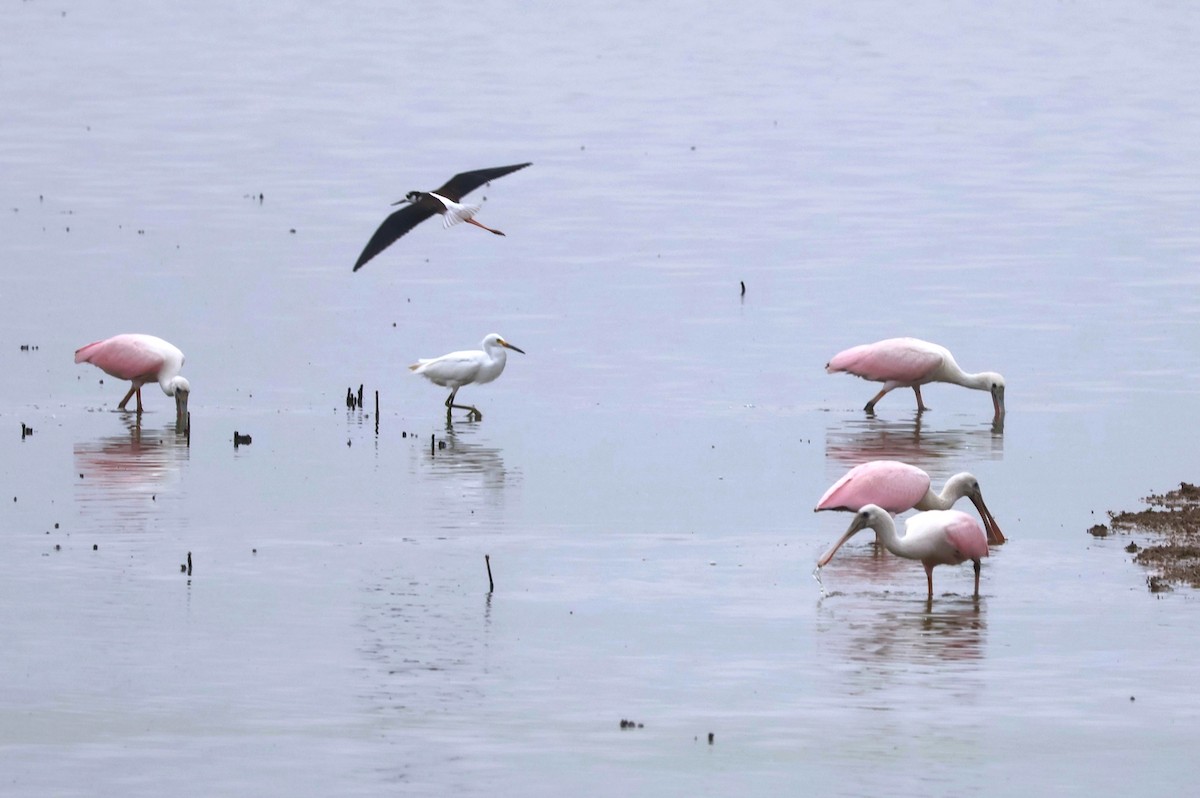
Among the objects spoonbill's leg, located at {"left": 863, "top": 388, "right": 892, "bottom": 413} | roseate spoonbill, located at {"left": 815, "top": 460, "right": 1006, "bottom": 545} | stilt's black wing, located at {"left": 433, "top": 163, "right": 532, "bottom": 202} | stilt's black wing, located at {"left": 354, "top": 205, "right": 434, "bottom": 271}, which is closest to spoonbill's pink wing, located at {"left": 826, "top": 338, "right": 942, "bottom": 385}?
spoonbill's leg, located at {"left": 863, "top": 388, "right": 892, "bottom": 413}

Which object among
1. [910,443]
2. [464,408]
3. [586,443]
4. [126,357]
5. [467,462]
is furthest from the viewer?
[464,408]

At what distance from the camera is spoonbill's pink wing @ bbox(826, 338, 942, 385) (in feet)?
71.9

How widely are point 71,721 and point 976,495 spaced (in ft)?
20.4

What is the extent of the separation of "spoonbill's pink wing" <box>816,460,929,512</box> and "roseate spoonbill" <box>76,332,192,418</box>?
22.6 feet

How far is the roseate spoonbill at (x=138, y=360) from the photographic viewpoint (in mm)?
21078

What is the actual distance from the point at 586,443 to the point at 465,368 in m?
2.08

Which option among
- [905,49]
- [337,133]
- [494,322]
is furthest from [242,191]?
[905,49]

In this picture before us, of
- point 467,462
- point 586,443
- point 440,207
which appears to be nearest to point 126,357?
point 440,207

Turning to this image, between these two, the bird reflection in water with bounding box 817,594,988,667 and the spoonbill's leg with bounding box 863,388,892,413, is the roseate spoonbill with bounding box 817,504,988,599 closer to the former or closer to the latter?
the bird reflection in water with bounding box 817,594,988,667

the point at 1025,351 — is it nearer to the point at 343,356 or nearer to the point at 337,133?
the point at 343,356

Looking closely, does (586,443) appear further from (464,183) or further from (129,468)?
(129,468)

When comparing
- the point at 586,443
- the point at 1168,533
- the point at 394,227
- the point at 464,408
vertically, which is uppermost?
the point at 394,227

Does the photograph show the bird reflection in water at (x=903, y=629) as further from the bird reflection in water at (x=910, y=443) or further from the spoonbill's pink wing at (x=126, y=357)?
the spoonbill's pink wing at (x=126, y=357)

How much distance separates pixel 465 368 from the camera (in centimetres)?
2152
